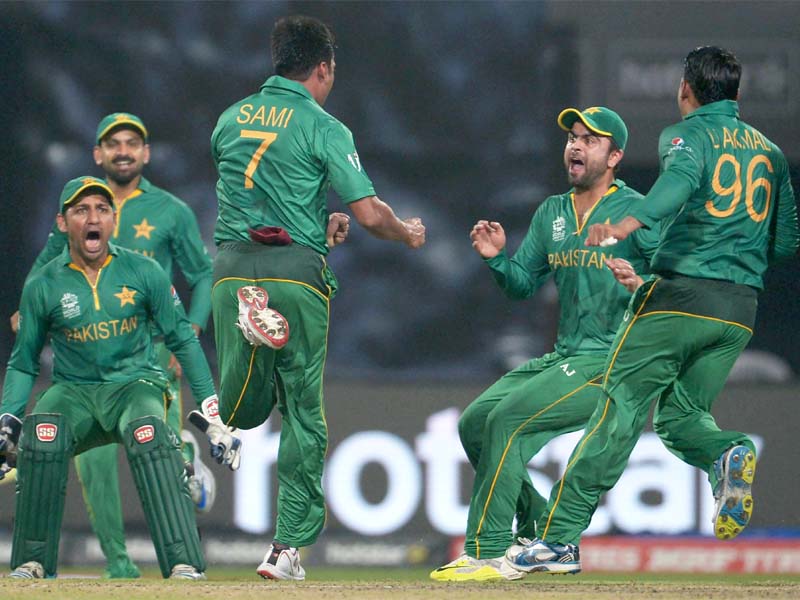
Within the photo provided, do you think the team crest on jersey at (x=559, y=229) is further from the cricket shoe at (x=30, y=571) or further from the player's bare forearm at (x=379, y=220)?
the cricket shoe at (x=30, y=571)

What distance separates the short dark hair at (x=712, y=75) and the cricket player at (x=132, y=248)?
321 centimetres

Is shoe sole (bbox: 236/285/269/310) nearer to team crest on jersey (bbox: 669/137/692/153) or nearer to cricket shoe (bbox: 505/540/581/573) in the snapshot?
cricket shoe (bbox: 505/540/581/573)

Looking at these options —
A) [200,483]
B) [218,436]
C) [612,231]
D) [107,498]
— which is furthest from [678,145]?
[200,483]

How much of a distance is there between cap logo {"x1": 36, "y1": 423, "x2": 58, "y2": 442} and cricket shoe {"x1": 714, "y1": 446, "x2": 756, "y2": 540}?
2657mm

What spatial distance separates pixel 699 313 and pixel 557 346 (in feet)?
3.23

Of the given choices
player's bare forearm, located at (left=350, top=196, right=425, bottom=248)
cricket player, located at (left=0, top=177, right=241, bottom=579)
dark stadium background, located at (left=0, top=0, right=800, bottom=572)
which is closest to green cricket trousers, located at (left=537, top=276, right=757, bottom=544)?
player's bare forearm, located at (left=350, top=196, right=425, bottom=248)

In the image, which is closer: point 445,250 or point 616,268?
point 616,268

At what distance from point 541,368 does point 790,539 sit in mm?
3859

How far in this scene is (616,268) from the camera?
254 inches

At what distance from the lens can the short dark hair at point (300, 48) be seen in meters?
6.58

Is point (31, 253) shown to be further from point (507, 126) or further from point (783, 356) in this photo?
point (783, 356)

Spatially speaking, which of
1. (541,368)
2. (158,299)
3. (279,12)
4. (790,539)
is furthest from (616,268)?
(279,12)

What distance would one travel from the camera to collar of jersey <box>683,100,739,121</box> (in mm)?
6328

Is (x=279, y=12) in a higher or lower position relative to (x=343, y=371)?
higher
